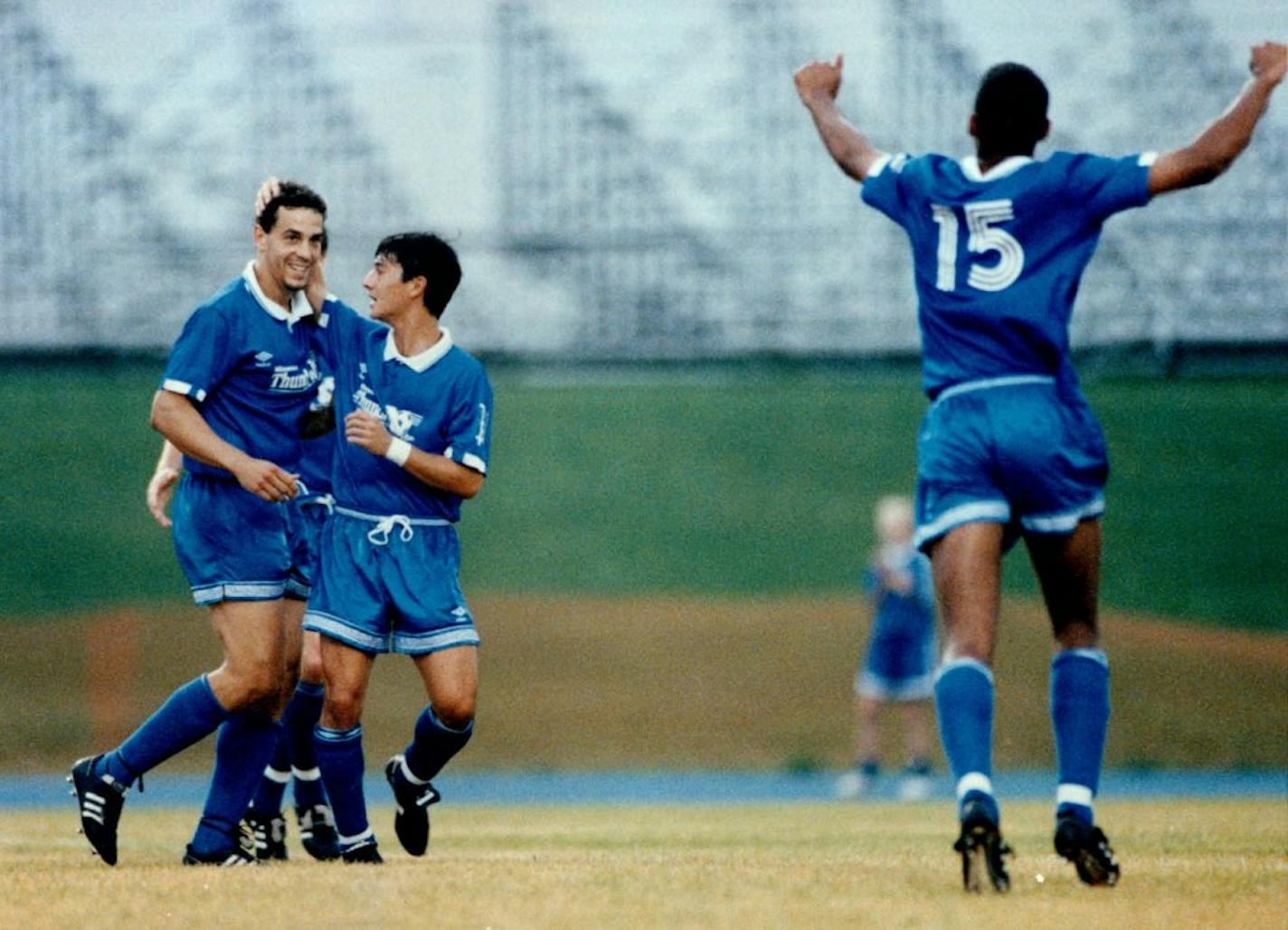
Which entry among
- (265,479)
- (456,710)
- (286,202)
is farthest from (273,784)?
(286,202)

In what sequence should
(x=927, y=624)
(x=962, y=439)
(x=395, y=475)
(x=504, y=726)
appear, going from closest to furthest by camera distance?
1. (x=962, y=439)
2. (x=395, y=475)
3. (x=927, y=624)
4. (x=504, y=726)

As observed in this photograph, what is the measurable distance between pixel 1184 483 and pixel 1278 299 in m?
1.66

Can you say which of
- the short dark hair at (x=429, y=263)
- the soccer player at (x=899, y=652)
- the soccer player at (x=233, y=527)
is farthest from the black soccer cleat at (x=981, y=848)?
the soccer player at (x=899, y=652)

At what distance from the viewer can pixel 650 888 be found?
4984mm

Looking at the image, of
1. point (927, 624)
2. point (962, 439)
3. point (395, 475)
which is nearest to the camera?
point (962, 439)

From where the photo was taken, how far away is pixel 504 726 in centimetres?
1474

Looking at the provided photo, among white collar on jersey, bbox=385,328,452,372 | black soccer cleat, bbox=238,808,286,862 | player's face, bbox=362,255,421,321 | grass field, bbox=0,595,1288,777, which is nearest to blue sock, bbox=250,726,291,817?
black soccer cleat, bbox=238,808,286,862

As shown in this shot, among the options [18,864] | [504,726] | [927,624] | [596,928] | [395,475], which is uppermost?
[395,475]

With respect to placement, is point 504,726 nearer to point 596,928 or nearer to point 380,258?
point 380,258

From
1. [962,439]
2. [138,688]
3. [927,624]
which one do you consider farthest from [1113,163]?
[138,688]

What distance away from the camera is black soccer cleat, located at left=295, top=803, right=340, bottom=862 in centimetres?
683

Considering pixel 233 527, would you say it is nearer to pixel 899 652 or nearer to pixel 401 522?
pixel 401 522

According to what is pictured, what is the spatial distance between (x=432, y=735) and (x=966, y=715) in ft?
6.58

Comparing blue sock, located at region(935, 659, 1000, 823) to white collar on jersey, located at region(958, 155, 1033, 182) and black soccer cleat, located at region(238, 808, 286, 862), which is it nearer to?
white collar on jersey, located at region(958, 155, 1033, 182)
